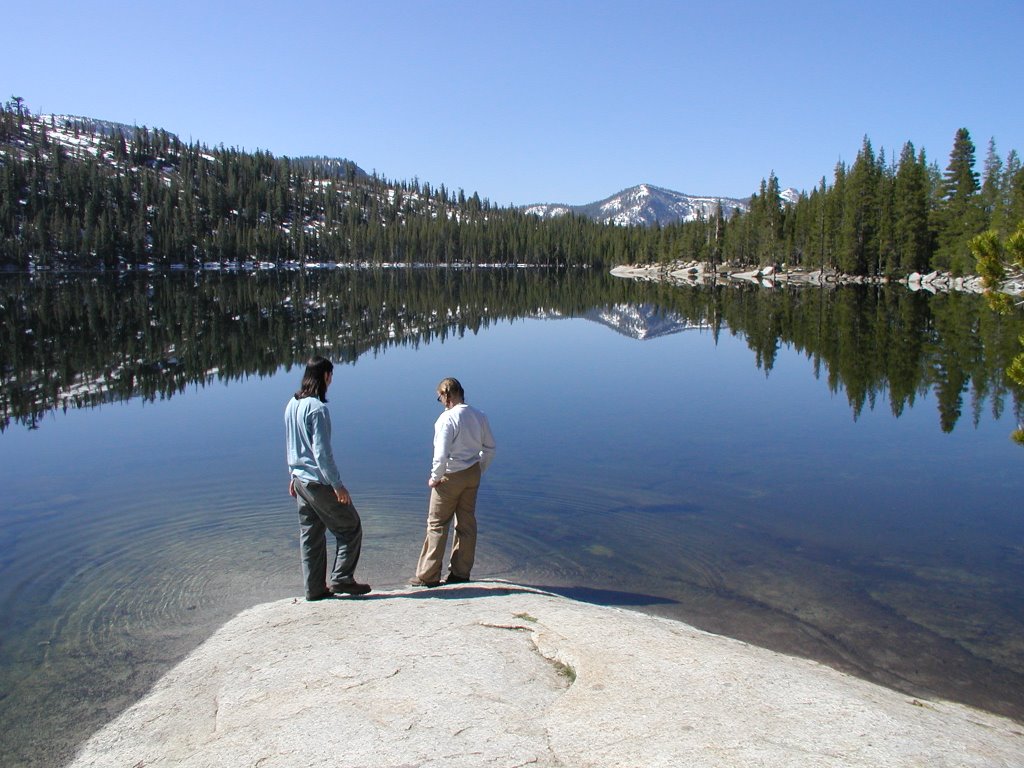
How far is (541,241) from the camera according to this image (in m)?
195

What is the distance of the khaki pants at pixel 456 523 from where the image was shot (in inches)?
353

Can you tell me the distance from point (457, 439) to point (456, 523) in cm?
114

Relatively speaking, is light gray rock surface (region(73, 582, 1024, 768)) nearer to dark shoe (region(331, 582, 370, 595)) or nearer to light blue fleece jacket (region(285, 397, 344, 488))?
dark shoe (region(331, 582, 370, 595))

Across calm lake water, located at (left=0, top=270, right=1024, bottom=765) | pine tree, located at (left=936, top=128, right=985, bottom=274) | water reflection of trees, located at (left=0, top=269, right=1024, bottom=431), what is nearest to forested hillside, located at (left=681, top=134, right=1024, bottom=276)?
pine tree, located at (left=936, top=128, right=985, bottom=274)

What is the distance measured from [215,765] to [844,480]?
12.8m

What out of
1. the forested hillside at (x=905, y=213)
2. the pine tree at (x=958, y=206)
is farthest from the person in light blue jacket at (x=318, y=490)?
the pine tree at (x=958, y=206)

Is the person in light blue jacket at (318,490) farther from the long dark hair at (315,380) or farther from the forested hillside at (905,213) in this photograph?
the forested hillside at (905,213)

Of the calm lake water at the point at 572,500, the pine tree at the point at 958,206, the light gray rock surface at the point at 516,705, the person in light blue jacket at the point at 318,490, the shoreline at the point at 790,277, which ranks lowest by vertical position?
the calm lake water at the point at 572,500

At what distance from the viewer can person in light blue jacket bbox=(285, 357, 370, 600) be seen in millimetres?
7996

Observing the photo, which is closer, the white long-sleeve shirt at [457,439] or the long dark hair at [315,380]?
the long dark hair at [315,380]

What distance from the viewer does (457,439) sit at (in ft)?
29.1

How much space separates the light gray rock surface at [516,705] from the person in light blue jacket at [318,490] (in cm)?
87

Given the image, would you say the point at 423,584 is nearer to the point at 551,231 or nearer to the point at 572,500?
the point at 572,500

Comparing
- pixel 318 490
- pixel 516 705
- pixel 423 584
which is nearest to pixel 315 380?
pixel 318 490
